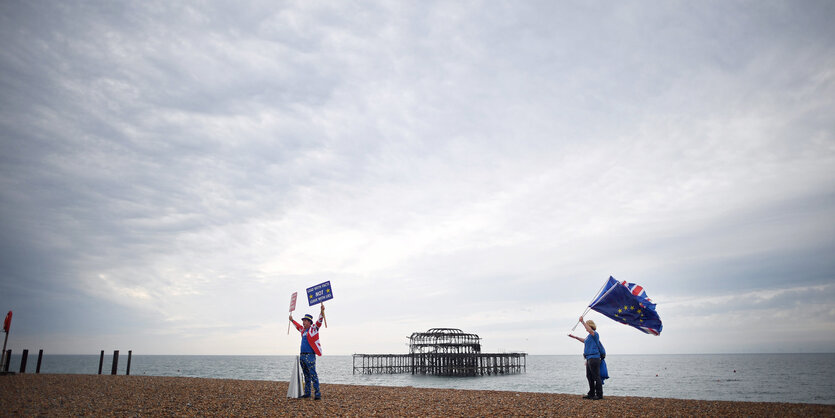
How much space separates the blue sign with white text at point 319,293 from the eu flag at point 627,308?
8.67 metres

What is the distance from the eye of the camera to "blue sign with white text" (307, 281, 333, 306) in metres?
14.7

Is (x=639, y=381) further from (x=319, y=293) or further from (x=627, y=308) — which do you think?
(x=319, y=293)

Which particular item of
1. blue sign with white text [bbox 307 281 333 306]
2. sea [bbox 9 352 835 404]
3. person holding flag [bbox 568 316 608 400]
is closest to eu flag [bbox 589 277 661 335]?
person holding flag [bbox 568 316 608 400]

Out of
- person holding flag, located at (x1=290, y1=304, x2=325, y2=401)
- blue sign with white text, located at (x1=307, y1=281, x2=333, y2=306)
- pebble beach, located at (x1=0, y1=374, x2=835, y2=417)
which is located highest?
blue sign with white text, located at (x1=307, y1=281, x2=333, y2=306)

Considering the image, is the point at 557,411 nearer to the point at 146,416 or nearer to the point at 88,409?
the point at 146,416

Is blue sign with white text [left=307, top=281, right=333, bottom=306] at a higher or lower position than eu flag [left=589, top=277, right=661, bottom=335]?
higher

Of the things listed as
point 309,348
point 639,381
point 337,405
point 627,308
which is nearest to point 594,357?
point 627,308

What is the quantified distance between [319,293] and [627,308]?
Result: 32.9 ft

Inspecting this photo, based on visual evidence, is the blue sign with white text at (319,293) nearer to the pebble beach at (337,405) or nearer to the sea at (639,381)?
the pebble beach at (337,405)

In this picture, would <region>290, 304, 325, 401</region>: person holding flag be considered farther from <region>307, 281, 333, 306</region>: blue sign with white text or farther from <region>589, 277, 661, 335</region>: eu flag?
<region>589, 277, 661, 335</region>: eu flag

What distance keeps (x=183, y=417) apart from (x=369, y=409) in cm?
429

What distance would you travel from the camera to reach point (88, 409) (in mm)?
10938

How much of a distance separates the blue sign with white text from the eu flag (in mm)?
8672

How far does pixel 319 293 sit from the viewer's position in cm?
1484
